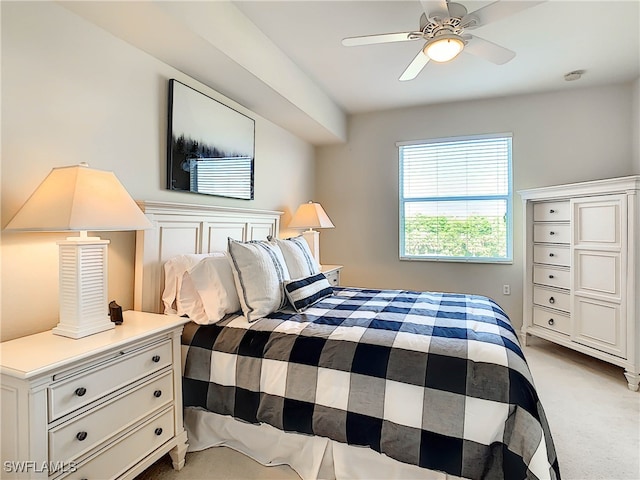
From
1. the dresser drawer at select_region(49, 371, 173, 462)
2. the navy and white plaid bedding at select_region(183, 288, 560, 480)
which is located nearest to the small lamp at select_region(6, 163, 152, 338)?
the dresser drawer at select_region(49, 371, 173, 462)

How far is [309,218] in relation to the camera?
3.60m

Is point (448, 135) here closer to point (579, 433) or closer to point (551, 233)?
point (551, 233)

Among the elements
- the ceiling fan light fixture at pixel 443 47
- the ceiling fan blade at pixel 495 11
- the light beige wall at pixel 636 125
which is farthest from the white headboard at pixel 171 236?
the light beige wall at pixel 636 125

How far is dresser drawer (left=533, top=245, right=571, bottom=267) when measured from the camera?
3139 millimetres

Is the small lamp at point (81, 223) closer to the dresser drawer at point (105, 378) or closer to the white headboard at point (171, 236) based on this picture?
the dresser drawer at point (105, 378)

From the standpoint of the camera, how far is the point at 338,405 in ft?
4.99

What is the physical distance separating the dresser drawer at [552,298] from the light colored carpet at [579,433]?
503 mm

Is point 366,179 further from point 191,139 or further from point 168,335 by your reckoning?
point 168,335

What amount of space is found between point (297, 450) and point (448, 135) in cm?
361

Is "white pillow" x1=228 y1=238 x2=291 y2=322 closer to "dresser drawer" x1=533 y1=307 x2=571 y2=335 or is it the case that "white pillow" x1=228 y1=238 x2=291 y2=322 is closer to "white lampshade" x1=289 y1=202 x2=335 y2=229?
"white lampshade" x1=289 y1=202 x2=335 y2=229

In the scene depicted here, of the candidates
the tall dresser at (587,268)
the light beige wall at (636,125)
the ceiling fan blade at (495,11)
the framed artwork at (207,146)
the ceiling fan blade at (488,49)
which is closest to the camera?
the ceiling fan blade at (495,11)

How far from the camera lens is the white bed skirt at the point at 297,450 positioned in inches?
59.3

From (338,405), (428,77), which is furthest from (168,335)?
(428,77)

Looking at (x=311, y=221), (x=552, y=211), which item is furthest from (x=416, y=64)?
(x=552, y=211)
